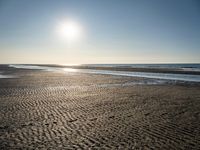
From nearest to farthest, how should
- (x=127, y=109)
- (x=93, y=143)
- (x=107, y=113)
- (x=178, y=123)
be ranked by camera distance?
(x=93, y=143)
(x=178, y=123)
(x=107, y=113)
(x=127, y=109)

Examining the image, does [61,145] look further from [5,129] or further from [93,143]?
[5,129]

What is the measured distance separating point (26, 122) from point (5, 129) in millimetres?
1325

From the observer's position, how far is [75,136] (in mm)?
8852

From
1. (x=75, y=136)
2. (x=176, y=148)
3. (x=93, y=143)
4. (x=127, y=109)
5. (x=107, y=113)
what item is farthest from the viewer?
(x=127, y=109)

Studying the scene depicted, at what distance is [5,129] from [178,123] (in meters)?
8.85

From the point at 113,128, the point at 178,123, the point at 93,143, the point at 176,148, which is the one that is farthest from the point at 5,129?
the point at 178,123

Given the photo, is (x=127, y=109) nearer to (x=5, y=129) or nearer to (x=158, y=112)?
(x=158, y=112)

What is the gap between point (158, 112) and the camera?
13.1m

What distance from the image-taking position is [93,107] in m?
14.7

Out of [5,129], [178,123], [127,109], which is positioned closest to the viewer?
[5,129]

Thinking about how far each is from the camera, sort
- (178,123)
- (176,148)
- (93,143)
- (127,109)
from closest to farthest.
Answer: (176,148), (93,143), (178,123), (127,109)

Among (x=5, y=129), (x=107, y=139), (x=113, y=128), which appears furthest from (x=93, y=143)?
(x=5, y=129)

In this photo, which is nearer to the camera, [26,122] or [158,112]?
[26,122]

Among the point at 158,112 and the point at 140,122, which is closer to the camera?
the point at 140,122
